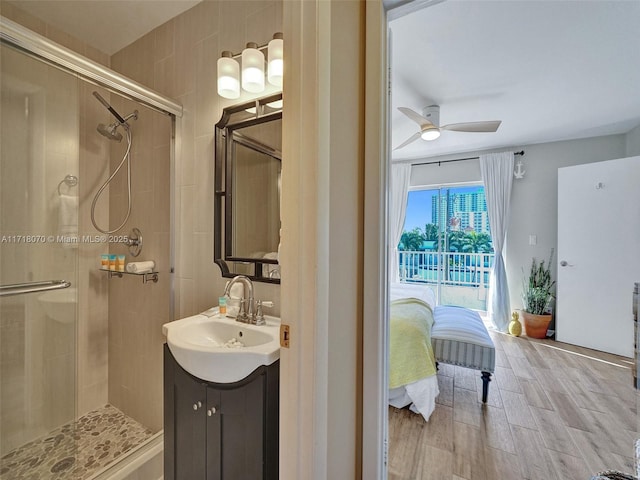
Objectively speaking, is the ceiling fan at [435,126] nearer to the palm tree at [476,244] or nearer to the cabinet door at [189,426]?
the palm tree at [476,244]

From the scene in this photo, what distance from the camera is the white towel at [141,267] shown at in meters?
1.60

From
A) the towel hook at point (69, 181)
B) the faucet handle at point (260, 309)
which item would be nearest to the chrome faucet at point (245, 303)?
the faucet handle at point (260, 309)

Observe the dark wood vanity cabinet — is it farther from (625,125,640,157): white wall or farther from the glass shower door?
(625,125,640,157): white wall

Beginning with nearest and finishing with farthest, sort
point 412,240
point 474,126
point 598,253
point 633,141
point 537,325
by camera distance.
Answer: point 474,126 → point 598,253 → point 633,141 → point 537,325 → point 412,240

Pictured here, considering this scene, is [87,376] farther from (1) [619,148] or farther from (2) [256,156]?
(1) [619,148]

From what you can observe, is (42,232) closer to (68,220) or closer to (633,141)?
(68,220)

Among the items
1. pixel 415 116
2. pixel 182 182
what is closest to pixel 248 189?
pixel 182 182

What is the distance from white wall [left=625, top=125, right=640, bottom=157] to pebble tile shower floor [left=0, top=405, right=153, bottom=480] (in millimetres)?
5211

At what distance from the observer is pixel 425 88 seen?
7.86ft

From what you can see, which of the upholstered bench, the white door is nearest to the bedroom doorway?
the white door

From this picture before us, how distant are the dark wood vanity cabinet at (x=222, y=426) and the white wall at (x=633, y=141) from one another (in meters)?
4.43

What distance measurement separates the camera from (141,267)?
162 centimetres

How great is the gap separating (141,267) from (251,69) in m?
1.27

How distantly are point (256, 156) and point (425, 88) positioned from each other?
1.85 metres
